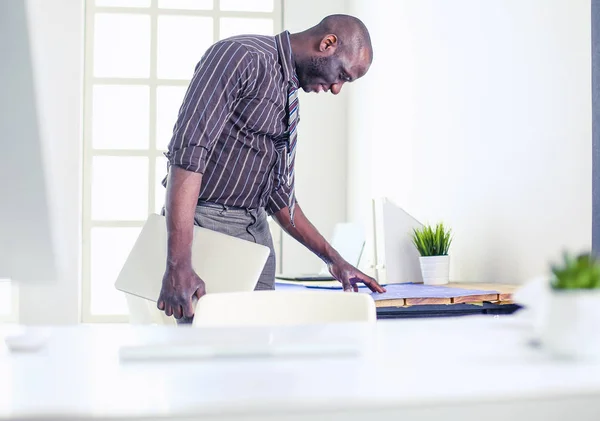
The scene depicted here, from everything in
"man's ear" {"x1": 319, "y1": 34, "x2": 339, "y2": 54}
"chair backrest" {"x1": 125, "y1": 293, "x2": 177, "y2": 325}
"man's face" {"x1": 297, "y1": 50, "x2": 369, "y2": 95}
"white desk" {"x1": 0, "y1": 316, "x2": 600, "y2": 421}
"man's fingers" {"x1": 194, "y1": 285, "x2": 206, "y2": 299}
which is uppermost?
"man's ear" {"x1": 319, "y1": 34, "x2": 339, "y2": 54}

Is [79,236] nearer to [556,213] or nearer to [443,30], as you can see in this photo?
[443,30]

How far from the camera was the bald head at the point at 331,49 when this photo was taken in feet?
6.36

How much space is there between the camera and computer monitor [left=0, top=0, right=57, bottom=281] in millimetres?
646

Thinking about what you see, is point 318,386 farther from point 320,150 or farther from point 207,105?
point 320,150

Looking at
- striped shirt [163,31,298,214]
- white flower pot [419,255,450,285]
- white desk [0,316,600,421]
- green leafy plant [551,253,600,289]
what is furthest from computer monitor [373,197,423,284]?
green leafy plant [551,253,600,289]

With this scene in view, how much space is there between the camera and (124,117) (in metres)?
5.83

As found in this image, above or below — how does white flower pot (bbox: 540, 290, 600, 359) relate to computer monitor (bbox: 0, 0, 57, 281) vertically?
below

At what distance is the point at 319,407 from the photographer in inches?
23.2

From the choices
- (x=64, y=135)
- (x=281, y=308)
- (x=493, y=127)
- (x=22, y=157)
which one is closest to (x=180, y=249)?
(x=281, y=308)

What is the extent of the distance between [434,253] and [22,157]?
226 cm

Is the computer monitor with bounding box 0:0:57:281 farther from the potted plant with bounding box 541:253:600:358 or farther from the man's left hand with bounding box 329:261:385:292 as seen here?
the man's left hand with bounding box 329:261:385:292

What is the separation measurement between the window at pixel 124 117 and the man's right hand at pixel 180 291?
4215mm

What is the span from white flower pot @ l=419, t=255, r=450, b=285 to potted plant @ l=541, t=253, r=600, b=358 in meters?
1.97

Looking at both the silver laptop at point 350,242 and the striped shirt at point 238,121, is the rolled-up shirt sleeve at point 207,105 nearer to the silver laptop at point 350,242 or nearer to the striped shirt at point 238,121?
the striped shirt at point 238,121
